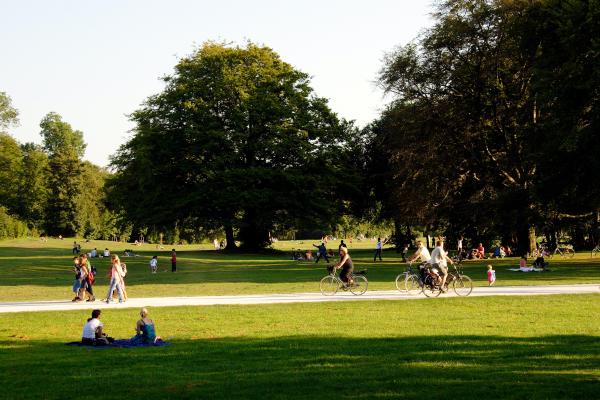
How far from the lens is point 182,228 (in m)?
66.9

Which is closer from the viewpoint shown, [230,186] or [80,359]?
[80,359]

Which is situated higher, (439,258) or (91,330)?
(439,258)

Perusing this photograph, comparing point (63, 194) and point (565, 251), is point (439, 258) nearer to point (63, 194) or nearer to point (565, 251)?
point (565, 251)

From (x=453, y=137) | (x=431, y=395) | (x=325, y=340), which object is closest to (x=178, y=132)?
(x=453, y=137)

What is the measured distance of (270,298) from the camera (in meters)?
24.9

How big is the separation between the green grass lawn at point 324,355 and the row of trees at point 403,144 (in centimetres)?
1879

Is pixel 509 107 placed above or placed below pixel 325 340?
above

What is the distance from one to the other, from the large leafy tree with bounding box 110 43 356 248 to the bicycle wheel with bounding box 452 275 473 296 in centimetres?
3720

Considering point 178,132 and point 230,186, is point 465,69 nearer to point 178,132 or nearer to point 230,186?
point 230,186

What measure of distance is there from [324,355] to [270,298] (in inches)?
471

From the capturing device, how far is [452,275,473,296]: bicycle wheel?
24.7 metres

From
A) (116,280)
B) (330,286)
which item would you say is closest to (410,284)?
(330,286)

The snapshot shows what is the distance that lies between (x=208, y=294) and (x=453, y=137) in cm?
2681

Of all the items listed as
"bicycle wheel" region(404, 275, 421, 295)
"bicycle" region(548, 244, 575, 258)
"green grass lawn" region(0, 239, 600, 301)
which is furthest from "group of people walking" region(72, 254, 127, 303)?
"bicycle" region(548, 244, 575, 258)
